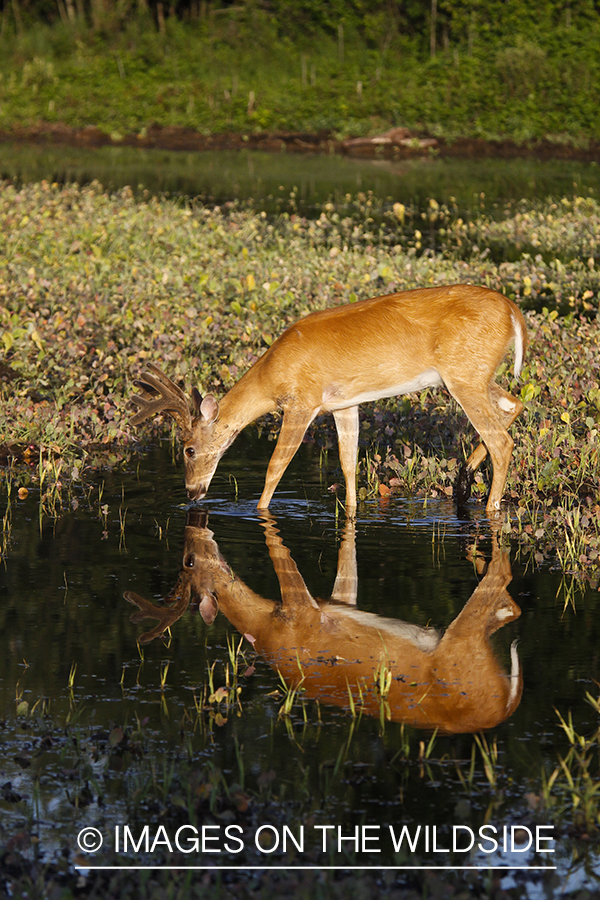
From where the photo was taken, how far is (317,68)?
50.1m

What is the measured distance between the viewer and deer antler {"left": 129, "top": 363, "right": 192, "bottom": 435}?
9.91m

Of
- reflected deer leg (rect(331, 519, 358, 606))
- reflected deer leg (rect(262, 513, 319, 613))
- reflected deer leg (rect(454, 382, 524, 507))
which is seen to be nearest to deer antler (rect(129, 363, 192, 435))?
reflected deer leg (rect(262, 513, 319, 613))

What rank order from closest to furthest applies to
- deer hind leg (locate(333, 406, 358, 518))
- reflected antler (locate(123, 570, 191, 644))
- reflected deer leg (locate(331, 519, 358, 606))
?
reflected antler (locate(123, 570, 191, 644))
reflected deer leg (locate(331, 519, 358, 606))
deer hind leg (locate(333, 406, 358, 518))

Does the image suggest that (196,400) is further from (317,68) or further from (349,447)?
(317,68)

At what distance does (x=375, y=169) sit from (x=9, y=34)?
2244 cm

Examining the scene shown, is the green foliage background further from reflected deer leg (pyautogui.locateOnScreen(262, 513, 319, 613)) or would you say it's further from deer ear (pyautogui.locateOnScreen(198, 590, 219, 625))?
deer ear (pyautogui.locateOnScreen(198, 590, 219, 625))

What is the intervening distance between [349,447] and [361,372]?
699 mm

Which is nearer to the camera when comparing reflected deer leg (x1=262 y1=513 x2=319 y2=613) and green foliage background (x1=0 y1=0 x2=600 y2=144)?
reflected deer leg (x1=262 y1=513 x2=319 y2=613)

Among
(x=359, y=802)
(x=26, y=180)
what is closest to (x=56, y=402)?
(x=359, y=802)

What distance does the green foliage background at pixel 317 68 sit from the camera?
1822 inches

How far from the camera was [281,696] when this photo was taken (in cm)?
660

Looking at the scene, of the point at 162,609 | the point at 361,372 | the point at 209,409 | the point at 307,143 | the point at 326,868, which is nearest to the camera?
the point at 326,868

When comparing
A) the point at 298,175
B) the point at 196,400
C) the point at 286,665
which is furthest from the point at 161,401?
the point at 298,175

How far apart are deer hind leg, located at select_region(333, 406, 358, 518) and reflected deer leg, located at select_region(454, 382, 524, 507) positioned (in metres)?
0.82
